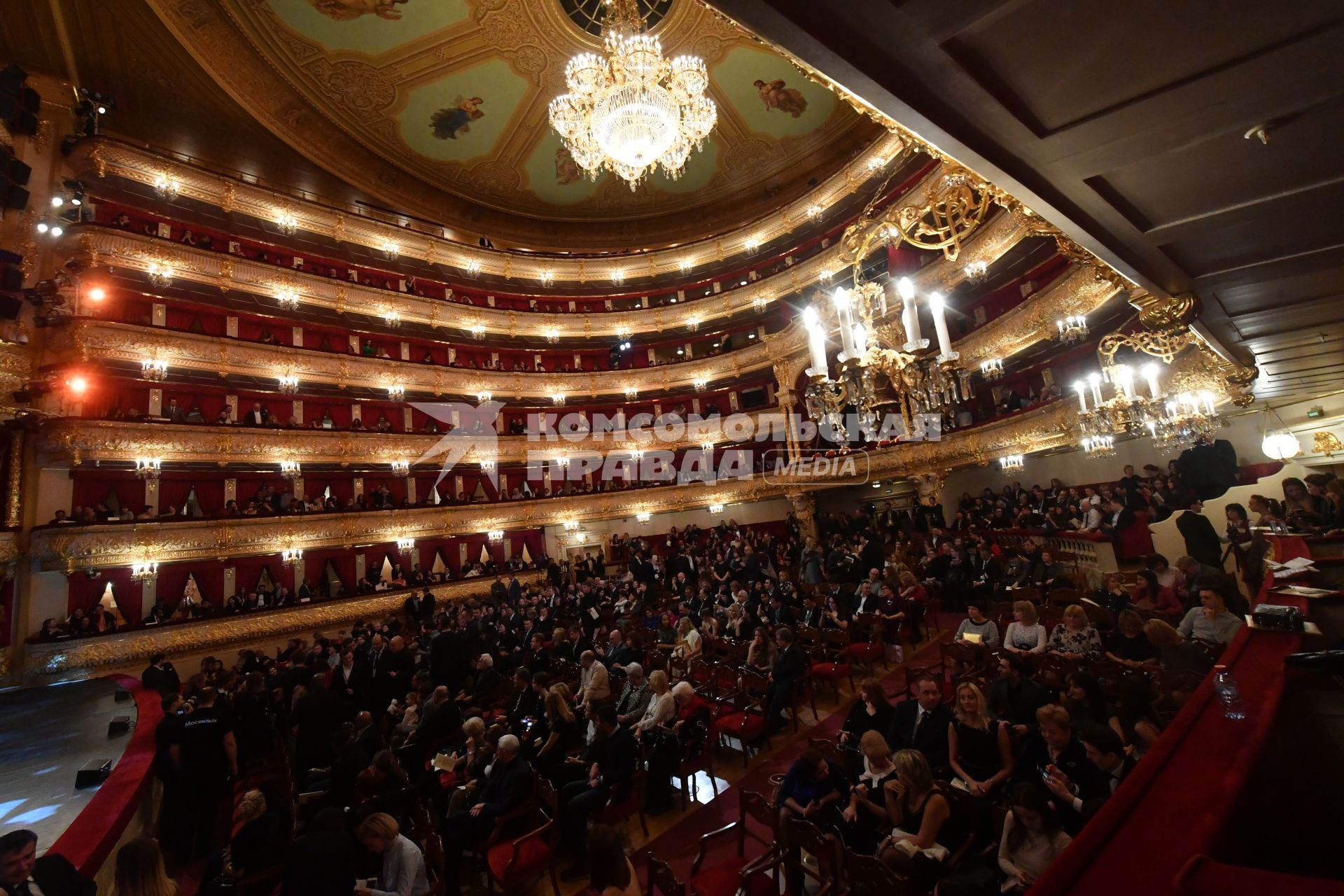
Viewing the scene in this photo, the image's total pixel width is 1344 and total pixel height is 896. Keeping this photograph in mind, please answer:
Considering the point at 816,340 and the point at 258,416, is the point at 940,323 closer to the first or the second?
the point at 816,340

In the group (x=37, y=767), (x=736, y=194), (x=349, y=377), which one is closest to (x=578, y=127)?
(x=349, y=377)

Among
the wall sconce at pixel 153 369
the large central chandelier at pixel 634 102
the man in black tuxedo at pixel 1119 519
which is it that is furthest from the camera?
the wall sconce at pixel 153 369

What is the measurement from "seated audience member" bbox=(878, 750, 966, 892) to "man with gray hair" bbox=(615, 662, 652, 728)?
9.81 feet

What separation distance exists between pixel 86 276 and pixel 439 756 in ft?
54.2

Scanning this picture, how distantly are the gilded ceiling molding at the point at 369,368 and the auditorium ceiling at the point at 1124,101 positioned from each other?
18.5m

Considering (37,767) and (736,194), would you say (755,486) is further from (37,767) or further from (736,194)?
(37,767)

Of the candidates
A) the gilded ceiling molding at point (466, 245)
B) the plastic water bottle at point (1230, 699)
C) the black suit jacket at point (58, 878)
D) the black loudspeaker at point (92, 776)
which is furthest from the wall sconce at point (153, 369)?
the plastic water bottle at point (1230, 699)

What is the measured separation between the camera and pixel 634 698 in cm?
589

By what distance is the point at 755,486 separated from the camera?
2133 cm

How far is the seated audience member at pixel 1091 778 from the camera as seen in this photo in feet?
9.82

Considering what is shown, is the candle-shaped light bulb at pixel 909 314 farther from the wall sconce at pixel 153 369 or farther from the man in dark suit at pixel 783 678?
the wall sconce at pixel 153 369

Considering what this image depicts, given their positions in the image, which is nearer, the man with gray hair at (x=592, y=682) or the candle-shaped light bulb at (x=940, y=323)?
the candle-shaped light bulb at (x=940, y=323)

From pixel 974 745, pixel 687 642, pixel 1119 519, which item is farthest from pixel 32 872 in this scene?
pixel 1119 519

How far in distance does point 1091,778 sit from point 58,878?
5.76m
